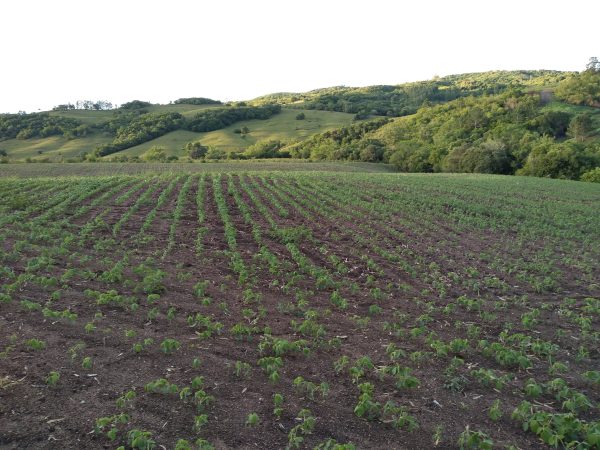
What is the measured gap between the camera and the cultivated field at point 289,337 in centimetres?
492

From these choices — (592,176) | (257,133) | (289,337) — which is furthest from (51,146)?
(289,337)

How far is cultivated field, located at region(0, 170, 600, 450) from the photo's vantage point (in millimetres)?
4918

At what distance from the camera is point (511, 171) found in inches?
2272

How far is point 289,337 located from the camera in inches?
285

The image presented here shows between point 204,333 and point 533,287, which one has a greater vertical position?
point 204,333

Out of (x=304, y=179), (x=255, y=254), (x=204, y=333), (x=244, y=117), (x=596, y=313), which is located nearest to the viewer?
(x=204, y=333)

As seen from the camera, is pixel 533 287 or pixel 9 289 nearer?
pixel 9 289

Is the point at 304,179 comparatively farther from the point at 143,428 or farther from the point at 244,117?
the point at 244,117

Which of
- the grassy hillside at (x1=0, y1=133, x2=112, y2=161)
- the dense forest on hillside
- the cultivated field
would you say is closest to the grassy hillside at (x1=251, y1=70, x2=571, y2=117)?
the dense forest on hillside

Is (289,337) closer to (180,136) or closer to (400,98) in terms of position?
(180,136)

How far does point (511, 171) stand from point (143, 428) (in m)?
61.3

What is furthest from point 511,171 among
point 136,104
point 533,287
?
point 136,104

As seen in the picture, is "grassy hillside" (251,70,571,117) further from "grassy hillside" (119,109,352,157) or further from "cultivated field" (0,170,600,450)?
"cultivated field" (0,170,600,450)

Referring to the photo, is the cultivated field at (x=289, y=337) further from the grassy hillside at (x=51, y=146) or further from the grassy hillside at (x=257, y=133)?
the grassy hillside at (x=51, y=146)
